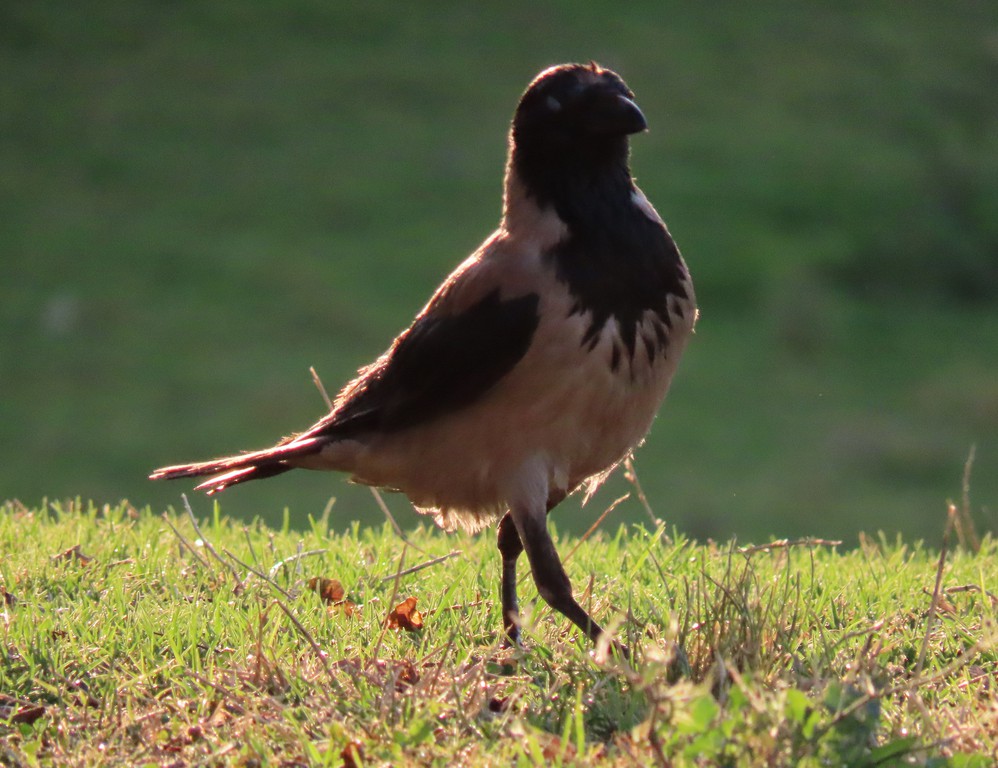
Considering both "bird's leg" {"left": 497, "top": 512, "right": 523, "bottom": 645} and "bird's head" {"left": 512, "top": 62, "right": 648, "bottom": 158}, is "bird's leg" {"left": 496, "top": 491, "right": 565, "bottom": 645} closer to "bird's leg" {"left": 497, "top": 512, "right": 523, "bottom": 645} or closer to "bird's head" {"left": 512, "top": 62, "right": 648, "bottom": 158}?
"bird's leg" {"left": 497, "top": 512, "right": 523, "bottom": 645}

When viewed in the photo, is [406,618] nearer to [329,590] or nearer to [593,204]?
[329,590]

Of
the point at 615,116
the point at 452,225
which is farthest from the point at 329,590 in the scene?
the point at 452,225

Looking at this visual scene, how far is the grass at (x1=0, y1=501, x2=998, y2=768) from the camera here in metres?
3.37

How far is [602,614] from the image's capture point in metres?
4.73

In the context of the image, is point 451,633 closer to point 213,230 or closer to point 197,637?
point 197,637

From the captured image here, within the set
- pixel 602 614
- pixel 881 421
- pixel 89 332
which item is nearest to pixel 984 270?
pixel 881 421

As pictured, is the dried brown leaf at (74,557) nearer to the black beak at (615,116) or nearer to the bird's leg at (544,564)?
the bird's leg at (544,564)

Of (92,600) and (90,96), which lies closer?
(92,600)

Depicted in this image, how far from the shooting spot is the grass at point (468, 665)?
11.1ft

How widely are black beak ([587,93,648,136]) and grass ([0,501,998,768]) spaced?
1248 millimetres

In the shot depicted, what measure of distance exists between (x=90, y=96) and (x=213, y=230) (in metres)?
5.01

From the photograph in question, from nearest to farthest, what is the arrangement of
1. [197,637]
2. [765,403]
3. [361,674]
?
1. [361,674]
2. [197,637]
3. [765,403]

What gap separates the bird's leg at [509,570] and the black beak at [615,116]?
1.18 meters

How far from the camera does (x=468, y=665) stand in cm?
418
